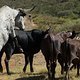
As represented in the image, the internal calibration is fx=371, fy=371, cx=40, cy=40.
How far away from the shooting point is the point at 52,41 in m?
12.6

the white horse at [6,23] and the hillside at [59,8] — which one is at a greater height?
the white horse at [6,23]

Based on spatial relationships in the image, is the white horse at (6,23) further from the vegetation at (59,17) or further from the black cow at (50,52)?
the vegetation at (59,17)

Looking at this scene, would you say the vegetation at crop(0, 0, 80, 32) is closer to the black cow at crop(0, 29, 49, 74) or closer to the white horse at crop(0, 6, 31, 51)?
the black cow at crop(0, 29, 49, 74)

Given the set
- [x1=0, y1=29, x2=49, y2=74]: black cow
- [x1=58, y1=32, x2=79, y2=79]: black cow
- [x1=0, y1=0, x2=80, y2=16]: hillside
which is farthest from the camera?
[x1=0, y1=0, x2=80, y2=16]: hillside

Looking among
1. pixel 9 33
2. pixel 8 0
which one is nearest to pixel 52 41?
pixel 9 33

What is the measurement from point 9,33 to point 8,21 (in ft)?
1.69

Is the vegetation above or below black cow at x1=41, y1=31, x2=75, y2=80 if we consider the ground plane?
below

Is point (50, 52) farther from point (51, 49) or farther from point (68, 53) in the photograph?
point (68, 53)

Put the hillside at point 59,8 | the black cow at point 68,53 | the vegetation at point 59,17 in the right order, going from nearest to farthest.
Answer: the black cow at point 68,53
the vegetation at point 59,17
the hillside at point 59,8

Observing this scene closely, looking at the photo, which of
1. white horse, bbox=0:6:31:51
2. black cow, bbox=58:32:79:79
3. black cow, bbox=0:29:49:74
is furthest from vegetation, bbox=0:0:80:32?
black cow, bbox=58:32:79:79

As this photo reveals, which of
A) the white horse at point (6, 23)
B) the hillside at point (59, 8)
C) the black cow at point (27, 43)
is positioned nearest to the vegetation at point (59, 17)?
the hillside at point (59, 8)

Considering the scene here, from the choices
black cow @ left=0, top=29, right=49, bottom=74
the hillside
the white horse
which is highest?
the white horse

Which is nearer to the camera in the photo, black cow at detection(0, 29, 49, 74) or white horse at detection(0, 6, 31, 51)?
white horse at detection(0, 6, 31, 51)

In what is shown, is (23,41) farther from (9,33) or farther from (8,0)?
(8,0)
